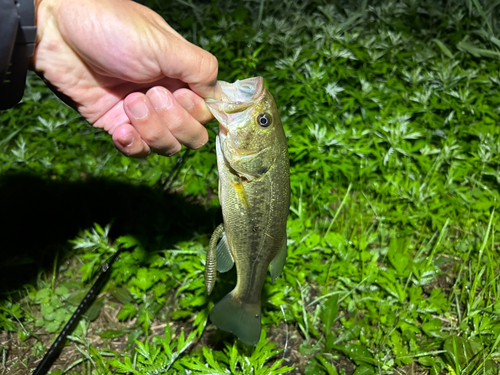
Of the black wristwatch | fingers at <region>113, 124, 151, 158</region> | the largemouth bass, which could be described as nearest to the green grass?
the largemouth bass

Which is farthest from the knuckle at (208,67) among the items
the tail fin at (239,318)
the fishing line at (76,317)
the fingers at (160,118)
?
the fishing line at (76,317)

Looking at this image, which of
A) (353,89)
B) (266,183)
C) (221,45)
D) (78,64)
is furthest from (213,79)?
(221,45)

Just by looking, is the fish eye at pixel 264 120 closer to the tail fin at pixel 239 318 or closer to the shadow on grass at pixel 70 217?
the tail fin at pixel 239 318

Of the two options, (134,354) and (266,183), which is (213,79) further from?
(134,354)

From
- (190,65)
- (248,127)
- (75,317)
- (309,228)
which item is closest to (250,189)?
(248,127)

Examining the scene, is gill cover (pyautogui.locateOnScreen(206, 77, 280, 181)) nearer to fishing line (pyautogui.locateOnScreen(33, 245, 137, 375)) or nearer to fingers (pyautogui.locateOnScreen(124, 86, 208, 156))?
fingers (pyautogui.locateOnScreen(124, 86, 208, 156))

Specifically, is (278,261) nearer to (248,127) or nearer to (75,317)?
(248,127)
